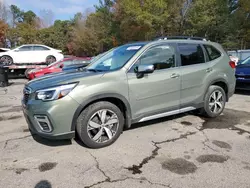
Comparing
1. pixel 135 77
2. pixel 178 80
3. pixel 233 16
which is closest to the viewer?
pixel 135 77

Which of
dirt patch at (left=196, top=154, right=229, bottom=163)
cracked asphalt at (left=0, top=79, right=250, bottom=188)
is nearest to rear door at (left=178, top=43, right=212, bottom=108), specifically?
cracked asphalt at (left=0, top=79, right=250, bottom=188)

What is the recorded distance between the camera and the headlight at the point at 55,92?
3.28 metres

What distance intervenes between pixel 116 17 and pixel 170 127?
30891 millimetres

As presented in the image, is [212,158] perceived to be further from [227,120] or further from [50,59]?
[50,59]

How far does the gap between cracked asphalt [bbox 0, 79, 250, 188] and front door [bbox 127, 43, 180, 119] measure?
532 millimetres

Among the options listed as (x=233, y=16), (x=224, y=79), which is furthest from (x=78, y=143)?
(x=233, y=16)

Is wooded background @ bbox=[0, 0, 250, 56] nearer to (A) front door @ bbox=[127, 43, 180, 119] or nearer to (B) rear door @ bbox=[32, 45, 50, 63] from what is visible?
(B) rear door @ bbox=[32, 45, 50, 63]

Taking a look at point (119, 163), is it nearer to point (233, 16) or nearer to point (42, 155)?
point (42, 155)

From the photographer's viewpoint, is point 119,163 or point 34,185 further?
point 119,163

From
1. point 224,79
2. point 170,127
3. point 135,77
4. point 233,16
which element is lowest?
point 170,127

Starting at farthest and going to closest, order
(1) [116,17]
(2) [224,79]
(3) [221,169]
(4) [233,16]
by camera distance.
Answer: (1) [116,17] < (4) [233,16] < (2) [224,79] < (3) [221,169]

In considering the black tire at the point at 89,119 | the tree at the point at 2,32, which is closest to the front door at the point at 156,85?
the black tire at the point at 89,119

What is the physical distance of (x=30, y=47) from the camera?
1462 centimetres

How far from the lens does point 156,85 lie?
13.3 feet
